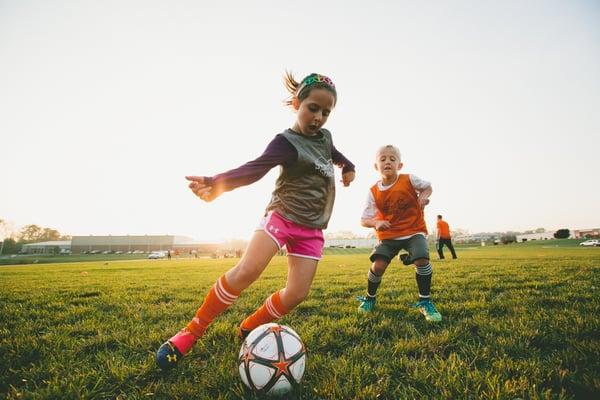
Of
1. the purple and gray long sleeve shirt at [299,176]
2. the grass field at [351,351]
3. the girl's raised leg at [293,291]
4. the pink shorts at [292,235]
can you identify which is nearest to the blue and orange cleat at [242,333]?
the grass field at [351,351]

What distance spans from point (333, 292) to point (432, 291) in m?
1.82

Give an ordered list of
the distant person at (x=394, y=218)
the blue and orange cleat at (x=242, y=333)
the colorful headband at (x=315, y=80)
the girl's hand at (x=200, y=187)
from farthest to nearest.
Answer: the distant person at (x=394, y=218)
the blue and orange cleat at (x=242, y=333)
the colorful headband at (x=315, y=80)
the girl's hand at (x=200, y=187)

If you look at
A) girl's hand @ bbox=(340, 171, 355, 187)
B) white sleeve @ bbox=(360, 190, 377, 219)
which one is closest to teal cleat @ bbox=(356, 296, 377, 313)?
white sleeve @ bbox=(360, 190, 377, 219)

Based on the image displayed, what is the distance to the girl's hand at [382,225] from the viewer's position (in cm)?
423

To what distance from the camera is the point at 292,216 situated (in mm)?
2918

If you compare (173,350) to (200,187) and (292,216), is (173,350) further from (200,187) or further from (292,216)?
(292,216)

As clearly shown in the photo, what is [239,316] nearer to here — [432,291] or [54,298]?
[432,291]

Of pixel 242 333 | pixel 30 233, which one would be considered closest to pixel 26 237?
pixel 30 233

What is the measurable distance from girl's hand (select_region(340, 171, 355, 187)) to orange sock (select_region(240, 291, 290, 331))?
1557 mm

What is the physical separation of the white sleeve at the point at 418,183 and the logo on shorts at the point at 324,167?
1.82m

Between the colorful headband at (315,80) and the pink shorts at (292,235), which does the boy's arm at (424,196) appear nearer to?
the pink shorts at (292,235)

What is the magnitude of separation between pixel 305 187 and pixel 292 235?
1.57ft

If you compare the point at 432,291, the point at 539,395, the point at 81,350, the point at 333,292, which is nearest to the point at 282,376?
the point at 539,395

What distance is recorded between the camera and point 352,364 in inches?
95.2
